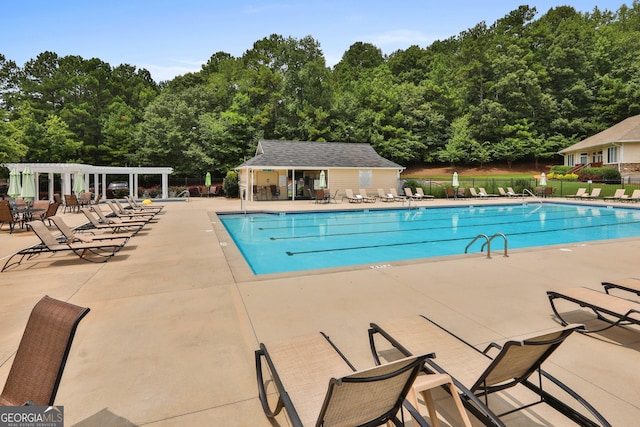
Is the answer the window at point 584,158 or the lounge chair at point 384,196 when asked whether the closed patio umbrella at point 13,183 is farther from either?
the window at point 584,158

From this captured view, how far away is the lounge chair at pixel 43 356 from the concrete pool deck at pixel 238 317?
1.47ft

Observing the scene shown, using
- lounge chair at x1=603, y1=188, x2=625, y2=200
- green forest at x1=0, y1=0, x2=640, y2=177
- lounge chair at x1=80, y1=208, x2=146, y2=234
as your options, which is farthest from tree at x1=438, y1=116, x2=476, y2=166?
lounge chair at x1=80, y1=208, x2=146, y2=234

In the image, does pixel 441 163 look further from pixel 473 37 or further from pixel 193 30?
pixel 193 30

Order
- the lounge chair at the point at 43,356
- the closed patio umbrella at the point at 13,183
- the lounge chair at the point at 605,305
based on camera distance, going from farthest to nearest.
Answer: the closed patio umbrella at the point at 13,183 → the lounge chair at the point at 605,305 → the lounge chair at the point at 43,356

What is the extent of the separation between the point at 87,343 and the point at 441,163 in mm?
48702

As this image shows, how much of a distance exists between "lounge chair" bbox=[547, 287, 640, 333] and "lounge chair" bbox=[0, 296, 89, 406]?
4462 mm

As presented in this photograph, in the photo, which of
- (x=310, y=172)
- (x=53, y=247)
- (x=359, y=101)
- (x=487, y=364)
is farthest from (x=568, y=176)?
(x=53, y=247)

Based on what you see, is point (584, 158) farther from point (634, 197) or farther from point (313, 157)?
point (313, 157)

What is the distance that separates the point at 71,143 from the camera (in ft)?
115

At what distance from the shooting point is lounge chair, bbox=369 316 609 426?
2.11 m

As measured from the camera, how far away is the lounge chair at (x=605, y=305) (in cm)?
346

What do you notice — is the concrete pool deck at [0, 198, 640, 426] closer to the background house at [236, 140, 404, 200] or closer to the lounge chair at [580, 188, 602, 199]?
the background house at [236, 140, 404, 200]

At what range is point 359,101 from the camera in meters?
44.9

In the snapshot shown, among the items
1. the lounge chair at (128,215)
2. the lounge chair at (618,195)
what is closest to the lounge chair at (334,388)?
the lounge chair at (128,215)
